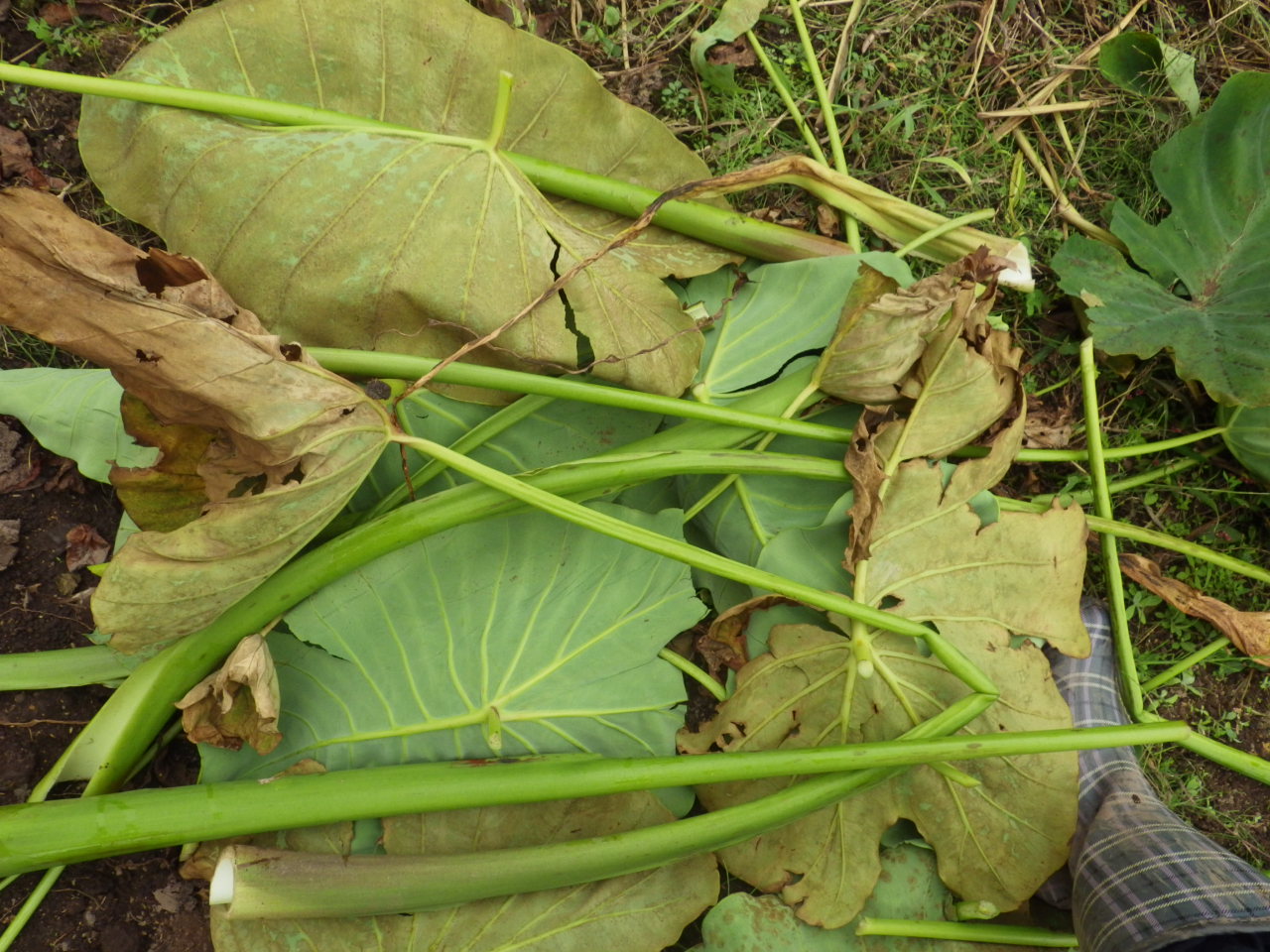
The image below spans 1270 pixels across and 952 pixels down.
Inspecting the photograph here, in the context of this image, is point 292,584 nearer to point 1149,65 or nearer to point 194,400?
point 194,400

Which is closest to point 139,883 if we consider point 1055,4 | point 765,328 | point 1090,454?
point 765,328

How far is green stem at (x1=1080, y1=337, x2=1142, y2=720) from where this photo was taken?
5.50 feet

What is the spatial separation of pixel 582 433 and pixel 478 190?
47 cm

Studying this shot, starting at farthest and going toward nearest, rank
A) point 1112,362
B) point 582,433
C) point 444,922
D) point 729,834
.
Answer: point 1112,362, point 582,433, point 444,922, point 729,834

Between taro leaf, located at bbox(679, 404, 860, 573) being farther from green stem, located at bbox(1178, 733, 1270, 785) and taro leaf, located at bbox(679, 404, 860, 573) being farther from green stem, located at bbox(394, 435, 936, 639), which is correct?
green stem, located at bbox(1178, 733, 1270, 785)

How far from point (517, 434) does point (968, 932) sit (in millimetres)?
1240

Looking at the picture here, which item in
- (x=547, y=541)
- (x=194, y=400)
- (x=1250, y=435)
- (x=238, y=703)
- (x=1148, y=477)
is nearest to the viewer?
(x=194, y=400)

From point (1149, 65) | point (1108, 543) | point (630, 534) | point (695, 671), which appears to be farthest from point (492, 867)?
point (1149, 65)

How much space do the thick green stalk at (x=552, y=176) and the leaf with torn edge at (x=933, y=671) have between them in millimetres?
357

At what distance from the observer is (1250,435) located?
1.67 meters

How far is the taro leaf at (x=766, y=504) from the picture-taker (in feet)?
5.30

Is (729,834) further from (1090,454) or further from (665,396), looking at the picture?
(1090,454)

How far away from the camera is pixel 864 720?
1.55 m

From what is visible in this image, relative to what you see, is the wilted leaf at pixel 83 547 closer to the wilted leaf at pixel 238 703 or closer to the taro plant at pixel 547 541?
the taro plant at pixel 547 541
